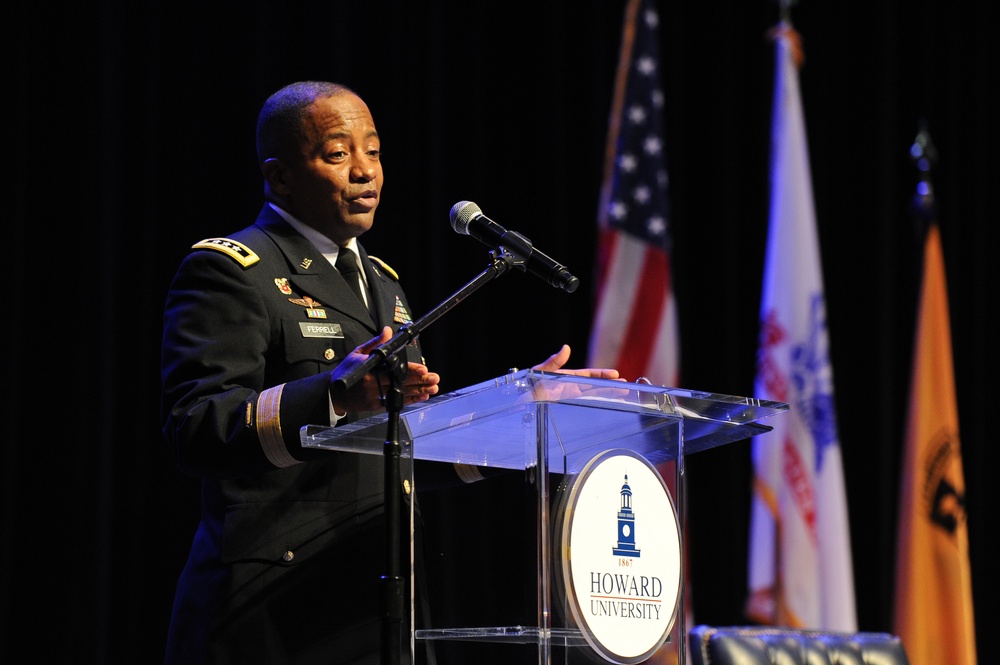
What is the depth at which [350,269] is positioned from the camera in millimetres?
2418

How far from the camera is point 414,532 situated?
195 cm

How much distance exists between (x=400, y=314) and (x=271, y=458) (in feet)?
2.26

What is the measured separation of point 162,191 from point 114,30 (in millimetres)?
486

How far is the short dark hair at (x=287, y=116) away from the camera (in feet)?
7.98

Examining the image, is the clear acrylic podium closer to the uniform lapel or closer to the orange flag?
the uniform lapel

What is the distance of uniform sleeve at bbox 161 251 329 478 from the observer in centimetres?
186

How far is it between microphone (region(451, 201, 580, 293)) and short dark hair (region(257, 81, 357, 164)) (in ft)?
1.99

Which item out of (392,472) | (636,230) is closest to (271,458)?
(392,472)

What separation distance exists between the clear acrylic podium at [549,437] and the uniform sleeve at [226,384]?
0.08 m

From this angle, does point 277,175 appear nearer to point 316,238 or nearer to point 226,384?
point 316,238

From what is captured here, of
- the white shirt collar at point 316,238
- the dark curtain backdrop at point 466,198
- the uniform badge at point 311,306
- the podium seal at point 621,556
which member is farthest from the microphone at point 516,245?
the dark curtain backdrop at point 466,198

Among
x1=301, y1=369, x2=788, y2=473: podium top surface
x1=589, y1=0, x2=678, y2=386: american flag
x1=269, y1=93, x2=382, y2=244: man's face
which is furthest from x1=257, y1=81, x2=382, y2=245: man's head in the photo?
x1=589, y1=0, x2=678, y2=386: american flag

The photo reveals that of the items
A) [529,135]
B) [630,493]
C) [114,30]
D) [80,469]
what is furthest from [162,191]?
[630,493]

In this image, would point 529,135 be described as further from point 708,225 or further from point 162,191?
point 162,191
